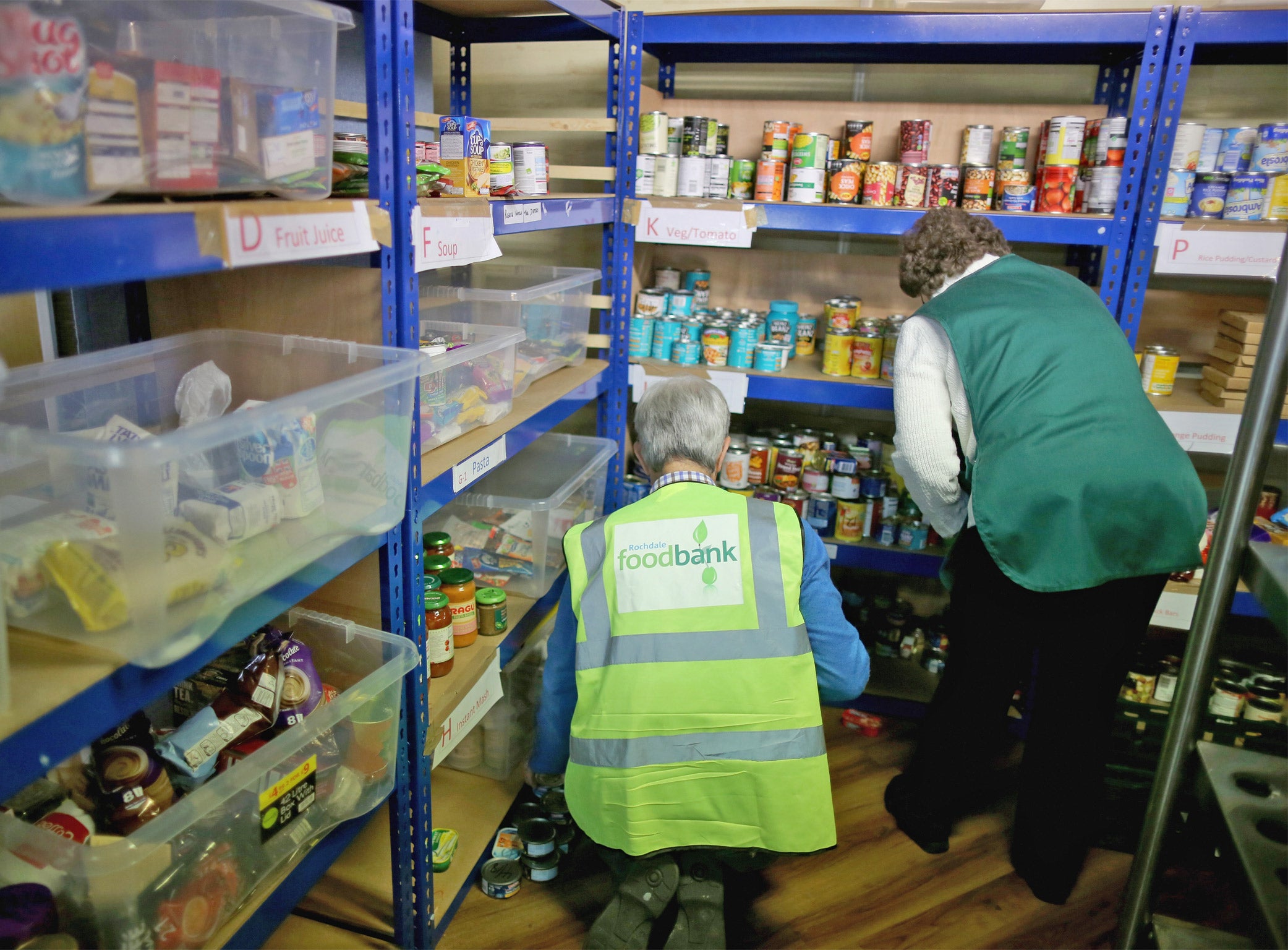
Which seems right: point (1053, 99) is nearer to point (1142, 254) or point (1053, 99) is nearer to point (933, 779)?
point (1142, 254)

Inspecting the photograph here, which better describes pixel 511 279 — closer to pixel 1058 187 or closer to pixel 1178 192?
pixel 1058 187

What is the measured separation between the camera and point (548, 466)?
2623 millimetres

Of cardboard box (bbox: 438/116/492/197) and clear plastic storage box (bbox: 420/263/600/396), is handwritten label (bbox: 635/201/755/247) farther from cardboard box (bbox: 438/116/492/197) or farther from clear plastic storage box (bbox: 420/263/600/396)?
cardboard box (bbox: 438/116/492/197)

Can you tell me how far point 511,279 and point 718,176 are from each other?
0.69 metres

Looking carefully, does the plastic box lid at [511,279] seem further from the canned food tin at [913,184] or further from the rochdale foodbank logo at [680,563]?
the canned food tin at [913,184]

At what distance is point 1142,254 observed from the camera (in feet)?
7.58

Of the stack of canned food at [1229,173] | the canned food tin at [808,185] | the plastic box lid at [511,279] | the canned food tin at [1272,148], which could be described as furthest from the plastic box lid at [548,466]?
the canned food tin at [1272,148]

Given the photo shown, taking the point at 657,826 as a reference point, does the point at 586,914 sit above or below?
below

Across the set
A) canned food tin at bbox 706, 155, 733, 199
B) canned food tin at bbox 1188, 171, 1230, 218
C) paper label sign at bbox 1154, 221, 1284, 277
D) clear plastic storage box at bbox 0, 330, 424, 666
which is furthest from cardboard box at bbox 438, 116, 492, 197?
canned food tin at bbox 1188, 171, 1230, 218

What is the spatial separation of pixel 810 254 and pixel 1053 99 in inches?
34.6

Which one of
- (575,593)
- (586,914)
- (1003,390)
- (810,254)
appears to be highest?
(810,254)

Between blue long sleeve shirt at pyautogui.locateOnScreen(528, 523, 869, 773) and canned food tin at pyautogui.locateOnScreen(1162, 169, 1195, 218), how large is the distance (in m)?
1.47

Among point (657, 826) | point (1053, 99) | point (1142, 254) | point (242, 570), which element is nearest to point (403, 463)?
point (242, 570)

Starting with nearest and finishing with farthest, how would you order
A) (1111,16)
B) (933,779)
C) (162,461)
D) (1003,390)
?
Answer: 1. (162,461)
2. (1003,390)
3. (1111,16)
4. (933,779)
